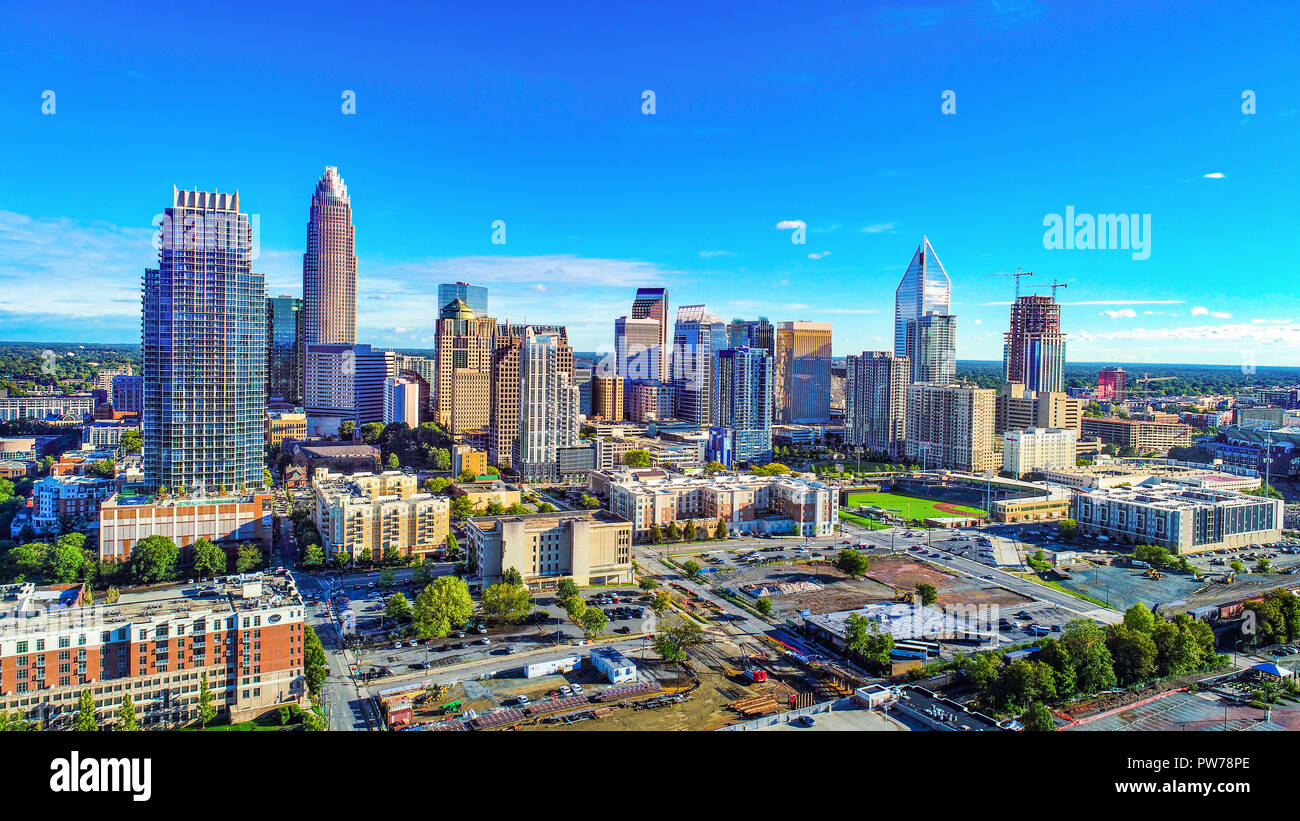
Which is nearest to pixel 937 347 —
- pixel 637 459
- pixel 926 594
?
pixel 637 459

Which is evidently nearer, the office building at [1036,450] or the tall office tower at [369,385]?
the office building at [1036,450]

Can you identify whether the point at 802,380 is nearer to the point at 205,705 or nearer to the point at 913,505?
the point at 913,505

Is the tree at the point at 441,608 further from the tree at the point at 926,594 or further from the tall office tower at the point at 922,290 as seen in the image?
the tall office tower at the point at 922,290

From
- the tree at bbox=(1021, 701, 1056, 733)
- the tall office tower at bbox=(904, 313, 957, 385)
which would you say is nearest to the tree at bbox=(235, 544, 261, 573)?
the tree at bbox=(1021, 701, 1056, 733)

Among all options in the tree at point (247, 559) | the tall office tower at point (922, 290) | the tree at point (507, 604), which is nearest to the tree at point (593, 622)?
the tree at point (507, 604)

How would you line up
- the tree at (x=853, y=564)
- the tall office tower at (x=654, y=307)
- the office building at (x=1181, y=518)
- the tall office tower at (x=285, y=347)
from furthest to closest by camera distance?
the tall office tower at (x=654, y=307), the tall office tower at (x=285, y=347), the office building at (x=1181, y=518), the tree at (x=853, y=564)

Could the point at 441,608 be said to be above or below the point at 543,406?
below
